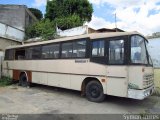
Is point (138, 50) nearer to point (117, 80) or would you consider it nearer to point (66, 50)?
point (117, 80)

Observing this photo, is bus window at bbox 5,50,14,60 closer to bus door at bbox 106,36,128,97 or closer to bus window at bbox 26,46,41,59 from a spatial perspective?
bus window at bbox 26,46,41,59

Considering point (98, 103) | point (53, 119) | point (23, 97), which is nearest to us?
point (53, 119)

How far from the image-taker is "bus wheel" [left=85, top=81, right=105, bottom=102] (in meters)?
9.01

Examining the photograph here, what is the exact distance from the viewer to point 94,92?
9.28 m

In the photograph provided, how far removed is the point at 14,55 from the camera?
14633 millimetres

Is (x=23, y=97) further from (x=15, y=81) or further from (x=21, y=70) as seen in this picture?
(x=15, y=81)

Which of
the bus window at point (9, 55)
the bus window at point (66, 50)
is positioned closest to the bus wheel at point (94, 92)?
the bus window at point (66, 50)

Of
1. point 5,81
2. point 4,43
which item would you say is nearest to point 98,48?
point 5,81

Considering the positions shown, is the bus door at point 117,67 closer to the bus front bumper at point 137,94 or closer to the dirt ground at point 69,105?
the bus front bumper at point 137,94

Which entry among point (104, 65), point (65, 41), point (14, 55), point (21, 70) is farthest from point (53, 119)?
point (14, 55)

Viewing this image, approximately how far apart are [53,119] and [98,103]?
2.62 metres

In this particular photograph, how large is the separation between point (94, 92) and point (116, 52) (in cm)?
208

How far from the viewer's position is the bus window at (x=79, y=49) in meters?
9.59

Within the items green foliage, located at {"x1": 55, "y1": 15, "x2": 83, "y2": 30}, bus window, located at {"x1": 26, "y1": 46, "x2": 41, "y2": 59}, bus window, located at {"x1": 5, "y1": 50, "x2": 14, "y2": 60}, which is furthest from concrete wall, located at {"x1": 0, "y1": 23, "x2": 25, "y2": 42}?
green foliage, located at {"x1": 55, "y1": 15, "x2": 83, "y2": 30}
